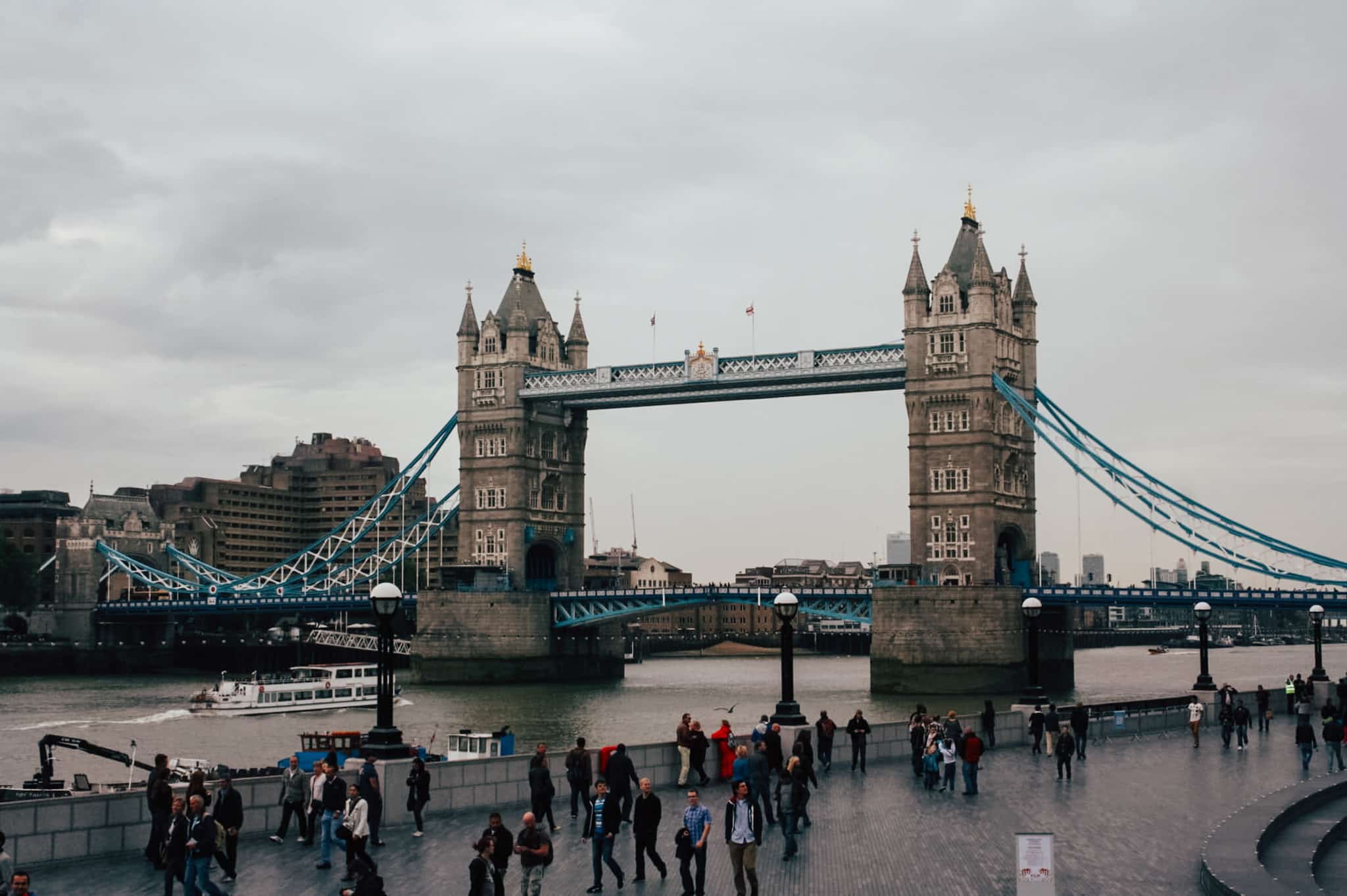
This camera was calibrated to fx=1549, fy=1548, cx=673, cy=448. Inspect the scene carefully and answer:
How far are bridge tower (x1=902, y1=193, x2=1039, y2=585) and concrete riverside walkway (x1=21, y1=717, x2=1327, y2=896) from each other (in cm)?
5415

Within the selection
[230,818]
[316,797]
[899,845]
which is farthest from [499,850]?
[899,845]

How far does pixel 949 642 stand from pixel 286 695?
3553cm

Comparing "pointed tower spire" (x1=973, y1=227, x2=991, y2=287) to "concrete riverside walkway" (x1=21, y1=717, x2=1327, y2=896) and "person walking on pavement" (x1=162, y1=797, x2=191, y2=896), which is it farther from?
"person walking on pavement" (x1=162, y1=797, x2=191, y2=896)

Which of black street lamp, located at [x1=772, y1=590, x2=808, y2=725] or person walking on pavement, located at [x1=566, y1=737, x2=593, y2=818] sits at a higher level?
black street lamp, located at [x1=772, y1=590, x2=808, y2=725]

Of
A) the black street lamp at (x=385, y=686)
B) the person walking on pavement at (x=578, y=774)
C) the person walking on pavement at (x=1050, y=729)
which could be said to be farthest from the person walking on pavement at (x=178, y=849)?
the person walking on pavement at (x=1050, y=729)

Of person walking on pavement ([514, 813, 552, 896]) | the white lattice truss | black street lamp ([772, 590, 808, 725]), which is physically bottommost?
the white lattice truss

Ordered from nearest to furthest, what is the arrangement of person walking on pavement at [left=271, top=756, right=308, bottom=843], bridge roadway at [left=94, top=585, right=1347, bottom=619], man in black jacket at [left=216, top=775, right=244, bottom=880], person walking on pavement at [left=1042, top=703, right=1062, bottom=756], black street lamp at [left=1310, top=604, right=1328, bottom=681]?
man in black jacket at [left=216, top=775, right=244, bottom=880] < person walking on pavement at [left=271, top=756, right=308, bottom=843] < person walking on pavement at [left=1042, top=703, right=1062, bottom=756] < black street lamp at [left=1310, top=604, right=1328, bottom=681] < bridge roadway at [left=94, top=585, right=1347, bottom=619]

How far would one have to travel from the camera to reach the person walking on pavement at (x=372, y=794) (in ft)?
76.6

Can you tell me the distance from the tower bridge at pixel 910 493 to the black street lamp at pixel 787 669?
49.8 metres

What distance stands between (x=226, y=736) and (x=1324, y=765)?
4395cm

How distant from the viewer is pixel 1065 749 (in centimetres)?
3231

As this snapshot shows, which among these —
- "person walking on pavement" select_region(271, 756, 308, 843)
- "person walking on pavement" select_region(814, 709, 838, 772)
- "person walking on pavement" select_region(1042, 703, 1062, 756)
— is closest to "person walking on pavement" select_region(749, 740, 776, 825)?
"person walking on pavement" select_region(271, 756, 308, 843)

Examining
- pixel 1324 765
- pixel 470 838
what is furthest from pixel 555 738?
pixel 470 838

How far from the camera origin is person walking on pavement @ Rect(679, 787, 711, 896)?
2000 cm
